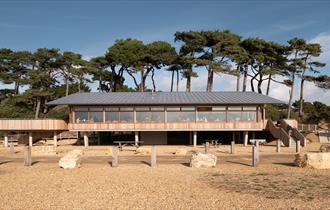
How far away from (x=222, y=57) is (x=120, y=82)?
17.4 m

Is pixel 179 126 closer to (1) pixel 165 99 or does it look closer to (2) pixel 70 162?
(1) pixel 165 99

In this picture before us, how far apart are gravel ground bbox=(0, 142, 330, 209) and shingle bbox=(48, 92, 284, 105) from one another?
54.1 ft

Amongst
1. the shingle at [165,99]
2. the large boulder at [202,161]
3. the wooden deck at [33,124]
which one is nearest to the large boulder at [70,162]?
the large boulder at [202,161]

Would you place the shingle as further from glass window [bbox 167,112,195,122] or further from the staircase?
the staircase

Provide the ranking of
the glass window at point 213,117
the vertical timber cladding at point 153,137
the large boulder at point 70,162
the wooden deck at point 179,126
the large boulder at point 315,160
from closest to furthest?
1. the large boulder at point 315,160
2. the large boulder at point 70,162
3. the wooden deck at point 179,126
4. the glass window at point 213,117
5. the vertical timber cladding at point 153,137

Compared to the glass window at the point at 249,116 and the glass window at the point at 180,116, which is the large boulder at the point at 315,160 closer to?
the glass window at the point at 249,116

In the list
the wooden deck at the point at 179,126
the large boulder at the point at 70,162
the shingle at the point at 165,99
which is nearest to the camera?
the large boulder at the point at 70,162

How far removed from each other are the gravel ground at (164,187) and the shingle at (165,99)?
54.1 ft

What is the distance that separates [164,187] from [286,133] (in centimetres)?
2276

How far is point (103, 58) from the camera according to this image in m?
59.7

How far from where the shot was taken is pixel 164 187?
14.2 meters

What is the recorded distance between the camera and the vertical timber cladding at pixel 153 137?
39.0 metres

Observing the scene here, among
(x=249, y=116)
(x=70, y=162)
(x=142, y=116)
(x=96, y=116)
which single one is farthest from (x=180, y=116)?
(x=70, y=162)

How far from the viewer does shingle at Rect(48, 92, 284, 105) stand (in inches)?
1446
